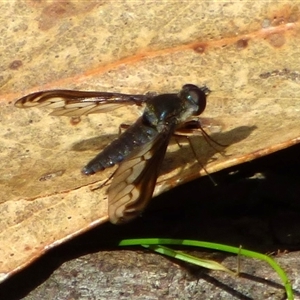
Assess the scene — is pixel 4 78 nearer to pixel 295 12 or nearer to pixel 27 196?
pixel 27 196

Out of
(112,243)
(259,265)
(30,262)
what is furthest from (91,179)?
(259,265)

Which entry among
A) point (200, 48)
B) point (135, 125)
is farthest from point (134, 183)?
point (200, 48)

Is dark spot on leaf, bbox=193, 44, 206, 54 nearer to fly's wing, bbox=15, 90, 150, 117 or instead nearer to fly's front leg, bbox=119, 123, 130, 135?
fly's wing, bbox=15, 90, 150, 117

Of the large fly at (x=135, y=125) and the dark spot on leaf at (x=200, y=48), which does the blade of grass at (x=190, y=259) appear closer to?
the large fly at (x=135, y=125)

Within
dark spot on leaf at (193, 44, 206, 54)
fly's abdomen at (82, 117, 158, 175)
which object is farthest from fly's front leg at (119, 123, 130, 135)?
dark spot on leaf at (193, 44, 206, 54)

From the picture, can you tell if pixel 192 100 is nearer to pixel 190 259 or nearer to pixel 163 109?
pixel 163 109

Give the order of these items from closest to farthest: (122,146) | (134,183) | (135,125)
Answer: (134,183) < (122,146) < (135,125)

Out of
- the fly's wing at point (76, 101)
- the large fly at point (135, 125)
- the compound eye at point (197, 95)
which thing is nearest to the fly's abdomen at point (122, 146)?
the large fly at point (135, 125)
